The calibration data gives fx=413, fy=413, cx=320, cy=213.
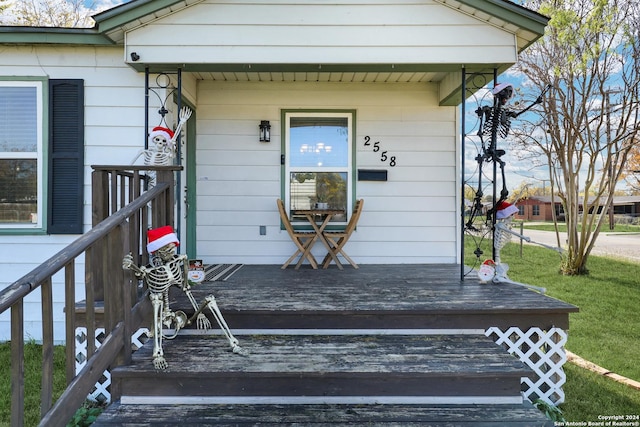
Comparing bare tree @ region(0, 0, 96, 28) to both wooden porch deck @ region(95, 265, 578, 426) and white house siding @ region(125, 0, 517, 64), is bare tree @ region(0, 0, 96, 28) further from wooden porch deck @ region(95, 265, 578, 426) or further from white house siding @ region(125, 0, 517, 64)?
wooden porch deck @ region(95, 265, 578, 426)

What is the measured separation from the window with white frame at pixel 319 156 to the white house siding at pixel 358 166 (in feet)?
0.45

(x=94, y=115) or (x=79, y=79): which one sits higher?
(x=79, y=79)

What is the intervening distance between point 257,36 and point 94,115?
182 centimetres

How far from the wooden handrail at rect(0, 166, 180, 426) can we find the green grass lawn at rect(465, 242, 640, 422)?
2870 millimetres

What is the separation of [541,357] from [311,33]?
315 cm

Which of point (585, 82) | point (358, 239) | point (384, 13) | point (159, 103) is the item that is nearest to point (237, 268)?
point (358, 239)

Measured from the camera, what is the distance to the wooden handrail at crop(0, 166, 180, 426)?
66.5 inches

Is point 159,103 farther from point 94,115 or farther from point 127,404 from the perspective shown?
point 127,404

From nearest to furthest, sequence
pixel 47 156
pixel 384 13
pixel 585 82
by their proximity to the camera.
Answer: pixel 384 13 → pixel 47 156 → pixel 585 82

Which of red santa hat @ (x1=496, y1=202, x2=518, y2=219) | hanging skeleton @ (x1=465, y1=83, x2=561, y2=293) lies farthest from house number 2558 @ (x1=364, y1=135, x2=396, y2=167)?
red santa hat @ (x1=496, y1=202, x2=518, y2=219)

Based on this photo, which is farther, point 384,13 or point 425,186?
point 425,186

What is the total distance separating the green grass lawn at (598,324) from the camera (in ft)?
9.60

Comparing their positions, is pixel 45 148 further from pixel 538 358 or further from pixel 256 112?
pixel 538 358

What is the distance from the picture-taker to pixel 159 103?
406 cm
